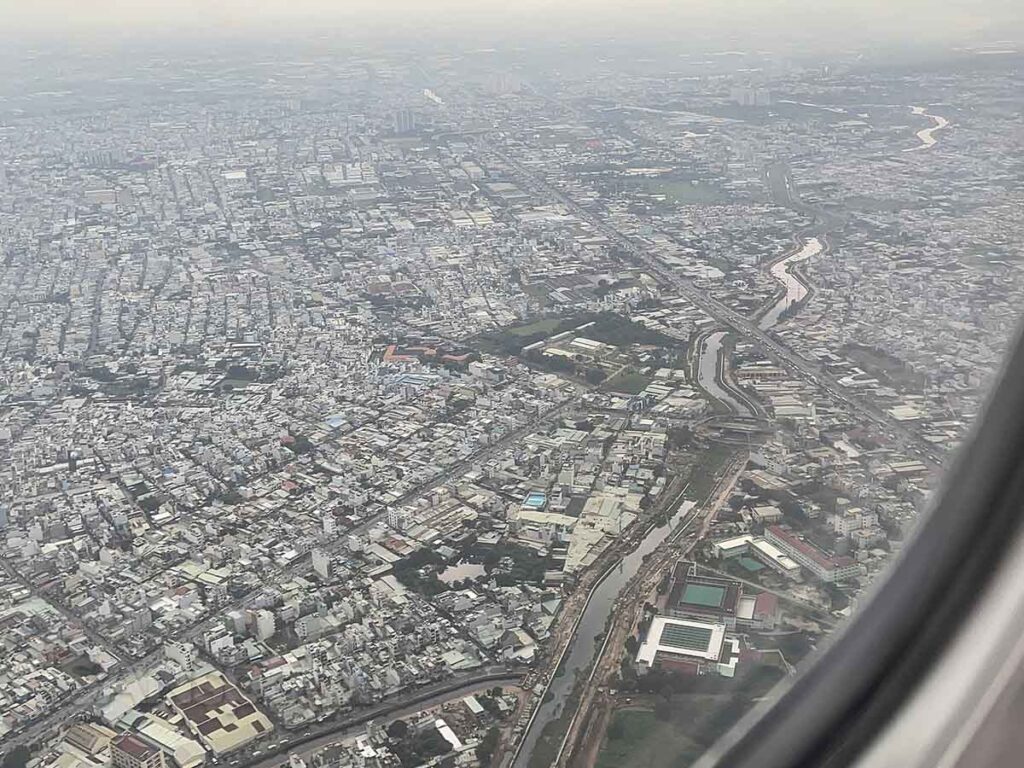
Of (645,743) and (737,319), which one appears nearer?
(645,743)

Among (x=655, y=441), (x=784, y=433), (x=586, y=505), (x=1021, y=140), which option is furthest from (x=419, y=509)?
(x=1021, y=140)

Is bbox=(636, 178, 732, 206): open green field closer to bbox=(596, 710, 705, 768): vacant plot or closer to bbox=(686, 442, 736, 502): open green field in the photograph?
bbox=(686, 442, 736, 502): open green field

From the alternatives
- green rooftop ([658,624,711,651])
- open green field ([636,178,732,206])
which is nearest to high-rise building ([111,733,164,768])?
green rooftop ([658,624,711,651])

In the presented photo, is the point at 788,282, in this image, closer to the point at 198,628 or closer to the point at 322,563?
the point at 322,563

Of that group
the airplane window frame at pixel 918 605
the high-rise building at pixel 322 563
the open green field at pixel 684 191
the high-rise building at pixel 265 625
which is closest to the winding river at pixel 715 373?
the high-rise building at pixel 322 563

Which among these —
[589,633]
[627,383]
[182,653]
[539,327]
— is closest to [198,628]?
[182,653]
